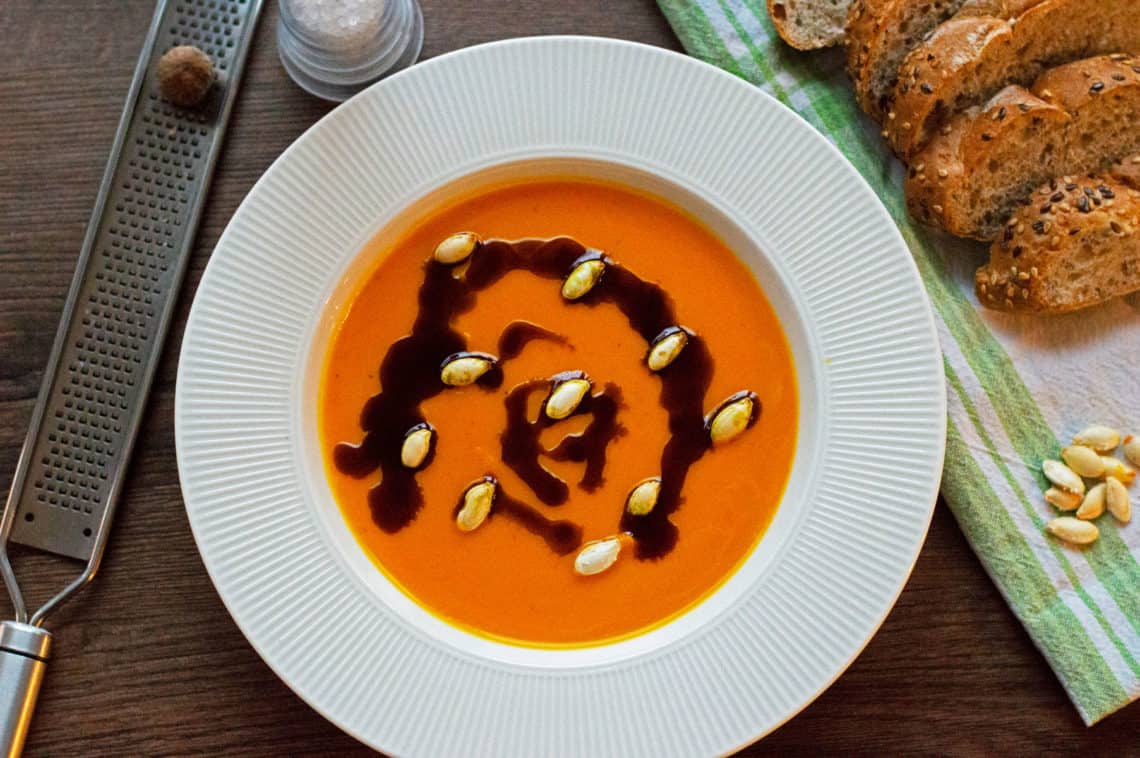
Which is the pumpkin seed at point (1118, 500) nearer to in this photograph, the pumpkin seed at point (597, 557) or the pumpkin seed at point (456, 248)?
the pumpkin seed at point (597, 557)

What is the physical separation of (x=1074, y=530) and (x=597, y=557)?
2.93 feet

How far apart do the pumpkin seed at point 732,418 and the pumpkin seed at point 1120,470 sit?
0.66 meters

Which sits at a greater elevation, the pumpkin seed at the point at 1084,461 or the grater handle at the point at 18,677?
the grater handle at the point at 18,677

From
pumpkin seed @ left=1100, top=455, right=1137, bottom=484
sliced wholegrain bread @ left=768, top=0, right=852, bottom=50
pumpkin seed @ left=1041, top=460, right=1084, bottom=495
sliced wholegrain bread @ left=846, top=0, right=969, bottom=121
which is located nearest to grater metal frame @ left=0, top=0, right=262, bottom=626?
sliced wholegrain bread @ left=768, top=0, right=852, bottom=50

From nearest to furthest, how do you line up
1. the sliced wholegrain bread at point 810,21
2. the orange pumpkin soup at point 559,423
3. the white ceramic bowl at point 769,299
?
1. the white ceramic bowl at point 769,299
2. the orange pumpkin soup at point 559,423
3. the sliced wholegrain bread at point 810,21

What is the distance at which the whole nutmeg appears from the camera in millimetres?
1834

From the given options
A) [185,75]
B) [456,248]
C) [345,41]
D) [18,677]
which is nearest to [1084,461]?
[456,248]

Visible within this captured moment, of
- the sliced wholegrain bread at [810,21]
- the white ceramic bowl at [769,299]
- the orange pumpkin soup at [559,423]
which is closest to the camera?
the white ceramic bowl at [769,299]

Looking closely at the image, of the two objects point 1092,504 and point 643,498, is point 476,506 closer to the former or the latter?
point 643,498

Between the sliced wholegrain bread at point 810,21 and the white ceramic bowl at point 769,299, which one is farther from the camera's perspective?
the sliced wholegrain bread at point 810,21

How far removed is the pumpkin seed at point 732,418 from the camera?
1740mm

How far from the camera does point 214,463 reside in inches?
66.1

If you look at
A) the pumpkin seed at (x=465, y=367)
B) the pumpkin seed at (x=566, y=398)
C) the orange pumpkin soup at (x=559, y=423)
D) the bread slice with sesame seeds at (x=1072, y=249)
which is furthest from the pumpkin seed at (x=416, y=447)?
the bread slice with sesame seeds at (x=1072, y=249)

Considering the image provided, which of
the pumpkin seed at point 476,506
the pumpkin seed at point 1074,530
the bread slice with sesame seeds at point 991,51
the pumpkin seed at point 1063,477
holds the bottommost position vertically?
the pumpkin seed at point 1074,530
